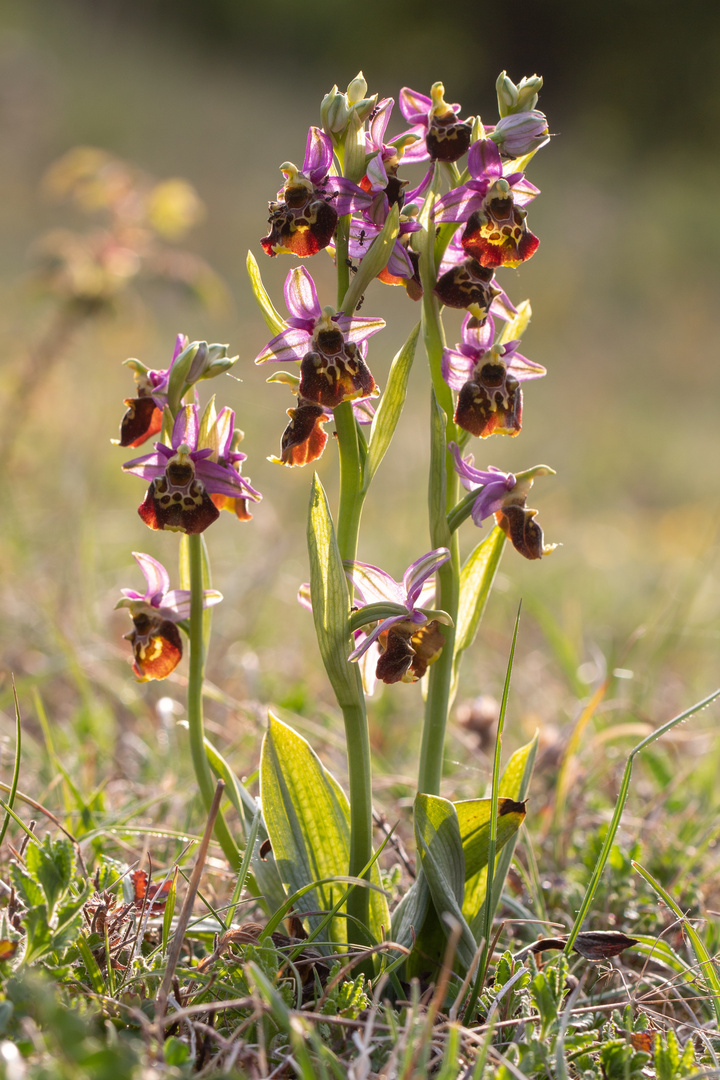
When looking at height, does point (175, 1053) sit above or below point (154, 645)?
below

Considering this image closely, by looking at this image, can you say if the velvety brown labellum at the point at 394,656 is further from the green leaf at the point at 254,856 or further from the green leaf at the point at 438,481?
the green leaf at the point at 254,856

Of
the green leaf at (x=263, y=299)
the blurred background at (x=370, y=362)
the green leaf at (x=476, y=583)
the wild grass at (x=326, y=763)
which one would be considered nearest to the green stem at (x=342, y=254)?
the green leaf at (x=263, y=299)

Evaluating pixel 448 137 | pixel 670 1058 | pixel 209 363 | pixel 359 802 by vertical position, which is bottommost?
pixel 670 1058

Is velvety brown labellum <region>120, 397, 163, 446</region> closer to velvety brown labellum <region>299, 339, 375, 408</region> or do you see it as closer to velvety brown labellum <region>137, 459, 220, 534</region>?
velvety brown labellum <region>137, 459, 220, 534</region>

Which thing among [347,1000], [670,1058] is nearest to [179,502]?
[347,1000]

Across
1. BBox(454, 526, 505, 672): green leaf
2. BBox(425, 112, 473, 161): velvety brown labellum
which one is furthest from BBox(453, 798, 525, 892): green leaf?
BBox(425, 112, 473, 161): velvety brown labellum

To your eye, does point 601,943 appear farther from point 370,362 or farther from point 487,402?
point 370,362
